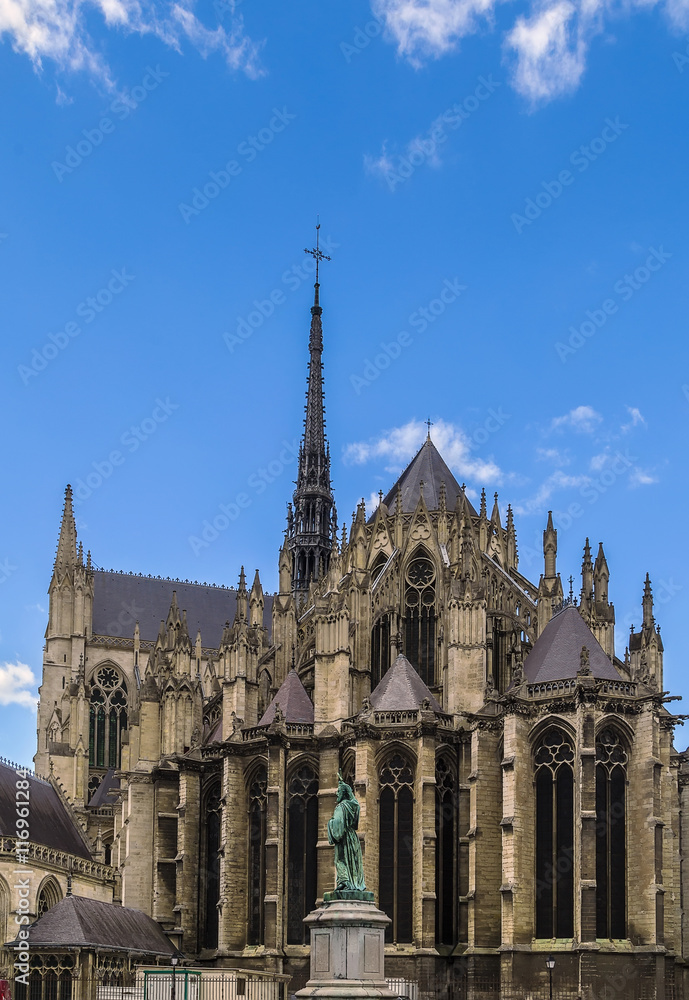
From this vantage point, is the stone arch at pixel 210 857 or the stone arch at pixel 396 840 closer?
the stone arch at pixel 396 840

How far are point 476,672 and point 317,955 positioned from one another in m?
20.4

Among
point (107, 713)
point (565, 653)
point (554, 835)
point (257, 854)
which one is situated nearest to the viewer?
point (554, 835)

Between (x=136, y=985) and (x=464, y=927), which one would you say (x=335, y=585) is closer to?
(x=464, y=927)

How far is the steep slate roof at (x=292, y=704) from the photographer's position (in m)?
49.1

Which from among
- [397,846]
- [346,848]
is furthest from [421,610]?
[346,848]

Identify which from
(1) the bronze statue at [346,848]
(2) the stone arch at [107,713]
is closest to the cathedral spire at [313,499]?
(2) the stone arch at [107,713]

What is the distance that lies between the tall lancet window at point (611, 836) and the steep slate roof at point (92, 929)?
15671mm

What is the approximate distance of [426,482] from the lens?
58562mm

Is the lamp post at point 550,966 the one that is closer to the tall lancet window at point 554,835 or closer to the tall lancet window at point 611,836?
the tall lancet window at point 554,835

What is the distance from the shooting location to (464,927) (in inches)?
1758

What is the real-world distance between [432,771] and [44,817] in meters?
15.5

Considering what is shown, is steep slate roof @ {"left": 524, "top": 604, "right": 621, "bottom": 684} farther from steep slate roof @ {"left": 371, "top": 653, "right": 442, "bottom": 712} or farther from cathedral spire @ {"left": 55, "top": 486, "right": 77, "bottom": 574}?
cathedral spire @ {"left": 55, "top": 486, "right": 77, "bottom": 574}

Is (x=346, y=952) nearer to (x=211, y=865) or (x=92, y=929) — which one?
(x=92, y=929)

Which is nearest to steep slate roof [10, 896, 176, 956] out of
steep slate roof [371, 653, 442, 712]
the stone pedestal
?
steep slate roof [371, 653, 442, 712]
